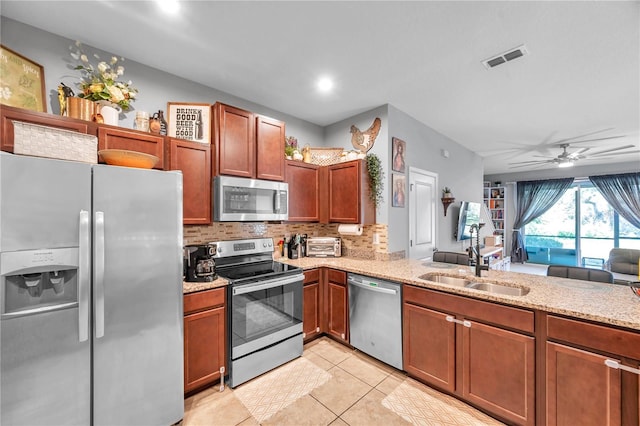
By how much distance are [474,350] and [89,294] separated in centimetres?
252

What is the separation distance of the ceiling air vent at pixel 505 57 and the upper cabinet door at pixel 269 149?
6.75 ft

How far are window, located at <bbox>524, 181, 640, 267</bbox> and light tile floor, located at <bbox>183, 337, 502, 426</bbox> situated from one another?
7587 mm

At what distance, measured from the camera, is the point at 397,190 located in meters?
3.31

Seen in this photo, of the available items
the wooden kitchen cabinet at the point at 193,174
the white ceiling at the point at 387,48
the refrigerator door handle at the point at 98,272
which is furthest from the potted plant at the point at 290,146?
the refrigerator door handle at the point at 98,272

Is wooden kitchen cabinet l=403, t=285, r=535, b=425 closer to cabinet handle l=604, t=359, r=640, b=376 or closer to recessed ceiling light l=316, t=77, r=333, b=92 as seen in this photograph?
cabinet handle l=604, t=359, r=640, b=376

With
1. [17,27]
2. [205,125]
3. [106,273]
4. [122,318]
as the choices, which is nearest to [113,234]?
[106,273]

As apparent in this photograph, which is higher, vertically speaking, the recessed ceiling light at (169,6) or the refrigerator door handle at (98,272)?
the recessed ceiling light at (169,6)

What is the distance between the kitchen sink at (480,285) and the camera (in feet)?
6.92

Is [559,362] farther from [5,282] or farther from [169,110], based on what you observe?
[169,110]

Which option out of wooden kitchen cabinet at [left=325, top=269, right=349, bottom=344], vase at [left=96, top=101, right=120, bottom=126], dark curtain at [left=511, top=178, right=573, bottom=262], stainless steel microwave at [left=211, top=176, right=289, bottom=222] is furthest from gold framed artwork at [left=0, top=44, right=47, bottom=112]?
dark curtain at [left=511, top=178, right=573, bottom=262]

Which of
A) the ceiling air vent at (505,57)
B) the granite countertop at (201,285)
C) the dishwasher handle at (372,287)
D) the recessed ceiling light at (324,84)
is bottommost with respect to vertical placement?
the dishwasher handle at (372,287)

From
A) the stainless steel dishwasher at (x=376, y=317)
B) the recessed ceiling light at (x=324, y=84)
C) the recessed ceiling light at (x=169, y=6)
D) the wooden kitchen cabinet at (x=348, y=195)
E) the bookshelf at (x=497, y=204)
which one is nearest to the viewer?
the recessed ceiling light at (x=169, y=6)

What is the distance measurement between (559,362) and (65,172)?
302 centimetres

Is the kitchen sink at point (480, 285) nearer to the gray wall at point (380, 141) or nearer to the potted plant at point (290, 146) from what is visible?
the gray wall at point (380, 141)
